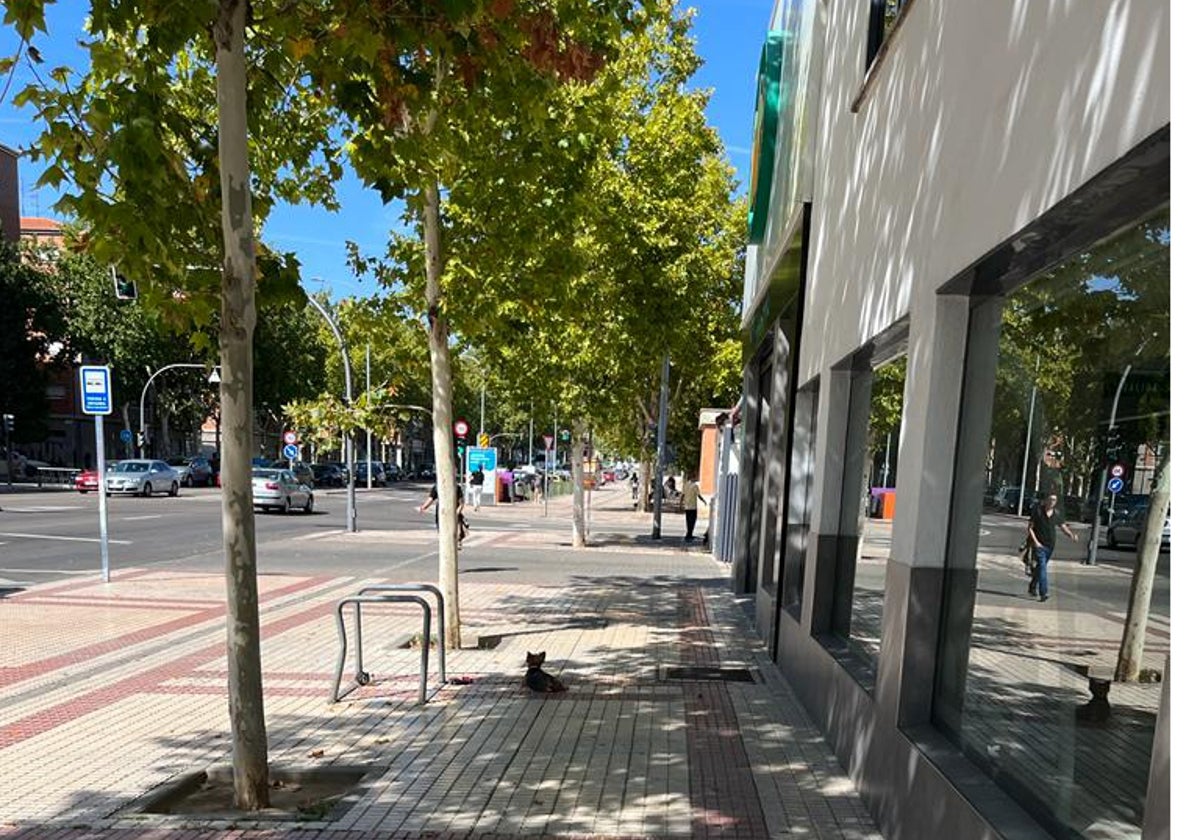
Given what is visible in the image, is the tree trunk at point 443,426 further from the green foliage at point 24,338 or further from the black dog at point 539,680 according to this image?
the green foliage at point 24,338

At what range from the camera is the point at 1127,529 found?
280cm

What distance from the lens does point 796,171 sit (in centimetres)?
838

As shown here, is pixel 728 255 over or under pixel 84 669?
over

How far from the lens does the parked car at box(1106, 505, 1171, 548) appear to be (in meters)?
2.72

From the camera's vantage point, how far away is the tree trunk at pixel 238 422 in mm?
4258

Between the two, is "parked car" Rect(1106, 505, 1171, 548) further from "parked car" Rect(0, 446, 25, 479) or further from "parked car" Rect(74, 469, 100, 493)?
"parked car" Rect(0, 446, 25, 479)

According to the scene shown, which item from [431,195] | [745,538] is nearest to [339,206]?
[431,195]

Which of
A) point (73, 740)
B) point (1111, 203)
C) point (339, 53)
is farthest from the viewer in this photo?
point (73, 740)

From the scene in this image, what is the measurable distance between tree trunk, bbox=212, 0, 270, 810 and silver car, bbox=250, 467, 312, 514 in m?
24.4

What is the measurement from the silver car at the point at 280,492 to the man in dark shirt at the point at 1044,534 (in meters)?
26.7

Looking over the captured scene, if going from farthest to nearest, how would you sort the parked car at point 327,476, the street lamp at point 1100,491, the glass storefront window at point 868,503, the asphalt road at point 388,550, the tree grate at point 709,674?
the parked car at point 327,476, the tree grate at point 709,674, the glass storefront window at point 868,503, the asphalt road at point 388,550, the street lamp at point 1100,491

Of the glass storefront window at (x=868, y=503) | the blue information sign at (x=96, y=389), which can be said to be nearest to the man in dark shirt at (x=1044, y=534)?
the glass storefront window at (x=868, y=503)
